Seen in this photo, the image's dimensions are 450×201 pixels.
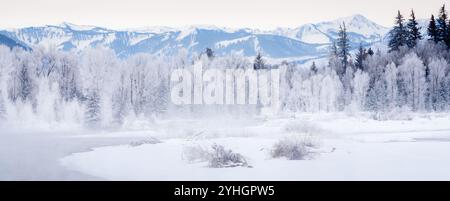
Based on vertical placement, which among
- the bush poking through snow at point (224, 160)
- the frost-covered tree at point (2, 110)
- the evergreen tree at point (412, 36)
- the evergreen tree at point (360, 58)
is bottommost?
the bush poking through snow at point (224, 160)

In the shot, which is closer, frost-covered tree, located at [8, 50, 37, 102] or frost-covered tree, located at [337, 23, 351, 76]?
frost-covered tree, located at [8, 50, 37, 102]

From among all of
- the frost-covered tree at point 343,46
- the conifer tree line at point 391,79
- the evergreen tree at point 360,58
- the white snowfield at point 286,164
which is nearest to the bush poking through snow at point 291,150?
the white snowfield at point 286,164

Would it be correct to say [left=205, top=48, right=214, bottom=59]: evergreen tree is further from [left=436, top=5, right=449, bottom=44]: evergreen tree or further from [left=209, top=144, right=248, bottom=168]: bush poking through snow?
[left=209, top=144, right=248, bottom=168]: bush poking through snow

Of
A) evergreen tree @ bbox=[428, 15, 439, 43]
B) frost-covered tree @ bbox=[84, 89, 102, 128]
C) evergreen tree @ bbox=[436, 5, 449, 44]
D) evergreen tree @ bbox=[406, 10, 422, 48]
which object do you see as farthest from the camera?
evergreen tree @ bbox=[406, 10, 422, 48]

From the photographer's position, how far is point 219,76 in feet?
91.9

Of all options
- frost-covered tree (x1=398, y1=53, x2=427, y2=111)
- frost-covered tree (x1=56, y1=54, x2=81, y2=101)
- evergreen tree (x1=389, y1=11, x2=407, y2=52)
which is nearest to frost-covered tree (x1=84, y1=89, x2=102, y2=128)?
frost-covered tree (x1=56, y1=54, x2=81, y2=101)

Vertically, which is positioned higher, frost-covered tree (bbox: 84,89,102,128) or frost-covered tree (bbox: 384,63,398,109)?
→ frost-covered tree (bbox: 384,63,398,109)

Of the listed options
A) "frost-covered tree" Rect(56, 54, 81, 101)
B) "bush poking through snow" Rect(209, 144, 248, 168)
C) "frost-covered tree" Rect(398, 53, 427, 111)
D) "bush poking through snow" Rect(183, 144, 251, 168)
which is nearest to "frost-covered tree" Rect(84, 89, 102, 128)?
"frost-covered tree" Rect(56, 54, 81, 101)

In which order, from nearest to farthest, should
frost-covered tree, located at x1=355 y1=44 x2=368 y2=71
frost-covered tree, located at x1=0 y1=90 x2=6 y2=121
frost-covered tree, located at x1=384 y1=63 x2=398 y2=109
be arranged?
frost-covered tree, located at x1=0 y1=90 x2=6 y2=121 → frost-covered tree, located at x1=384 y1=63 x2=398 y2=109 → frost-covered tree, located at x1=355 y1=44 x2=368 y2=71

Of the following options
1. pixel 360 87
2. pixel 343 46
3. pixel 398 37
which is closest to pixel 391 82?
pixel 360 87

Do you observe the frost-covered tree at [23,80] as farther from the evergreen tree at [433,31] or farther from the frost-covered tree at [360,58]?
the evergreen tree at [433,31]

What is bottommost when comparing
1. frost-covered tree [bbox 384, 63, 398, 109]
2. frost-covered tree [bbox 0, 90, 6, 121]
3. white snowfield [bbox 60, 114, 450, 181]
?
white snowfield [bbox 60, 114, 450, 181]

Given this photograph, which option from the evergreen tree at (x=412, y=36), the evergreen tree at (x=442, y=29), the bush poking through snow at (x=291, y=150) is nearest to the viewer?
the bush poking through snow at (x=291, y=150)

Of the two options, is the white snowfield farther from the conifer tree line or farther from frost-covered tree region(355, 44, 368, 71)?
frost-covered tree region(355, 44, 368, 71)
